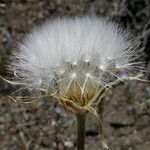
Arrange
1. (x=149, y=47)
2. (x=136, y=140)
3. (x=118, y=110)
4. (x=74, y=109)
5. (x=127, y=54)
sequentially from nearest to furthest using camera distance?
(x=74, y=109) → (x=127, y=54) → (x=136, y=140) → (x=118, y=110) → (x=149, y=47)

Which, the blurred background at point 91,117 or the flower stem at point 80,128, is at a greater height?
the flower stem at point 80,128

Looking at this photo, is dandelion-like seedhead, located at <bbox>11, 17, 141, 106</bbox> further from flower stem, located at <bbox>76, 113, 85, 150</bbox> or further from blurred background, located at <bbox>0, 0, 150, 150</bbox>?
blurred background, located at <bbox>0, 0, 150, 150</bbox>

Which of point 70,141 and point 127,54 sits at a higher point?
point 127,54

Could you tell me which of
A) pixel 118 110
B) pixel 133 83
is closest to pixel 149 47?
pixel 133 83

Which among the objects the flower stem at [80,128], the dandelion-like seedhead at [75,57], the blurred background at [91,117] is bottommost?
the blurred background at [91,117]

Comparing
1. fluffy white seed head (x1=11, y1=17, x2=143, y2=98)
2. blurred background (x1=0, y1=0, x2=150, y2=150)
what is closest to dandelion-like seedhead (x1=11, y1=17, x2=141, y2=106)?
fluffy white seed head (x1=11, y1=17, x2=143, y2=98)

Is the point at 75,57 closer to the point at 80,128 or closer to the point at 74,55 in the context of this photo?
the point at 74,55

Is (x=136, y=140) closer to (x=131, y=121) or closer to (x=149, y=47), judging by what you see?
(x=131, y=121)

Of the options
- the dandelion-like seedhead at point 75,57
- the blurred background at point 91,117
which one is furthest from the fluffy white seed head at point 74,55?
the blurred background at point 91,117

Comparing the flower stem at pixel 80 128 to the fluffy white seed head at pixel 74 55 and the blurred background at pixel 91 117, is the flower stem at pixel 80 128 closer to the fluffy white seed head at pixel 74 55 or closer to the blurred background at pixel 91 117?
the fluffy white seed head at pixel 74 55
